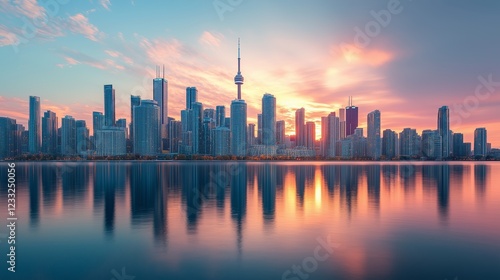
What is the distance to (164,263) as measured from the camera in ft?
74.1

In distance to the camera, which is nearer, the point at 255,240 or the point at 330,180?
the point at 255,240

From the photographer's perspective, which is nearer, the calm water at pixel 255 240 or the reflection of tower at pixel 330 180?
the calm water at pixel 255 240

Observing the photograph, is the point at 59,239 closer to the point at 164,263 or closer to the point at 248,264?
the point at 164,263

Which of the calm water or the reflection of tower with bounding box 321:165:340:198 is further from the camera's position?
the reflection of tower with bounding box 321:165:340:198

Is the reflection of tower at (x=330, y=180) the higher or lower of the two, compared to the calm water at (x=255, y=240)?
lower

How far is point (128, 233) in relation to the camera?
30859mm

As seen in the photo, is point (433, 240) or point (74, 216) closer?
point (433, 240)

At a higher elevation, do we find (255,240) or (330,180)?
(255,240)

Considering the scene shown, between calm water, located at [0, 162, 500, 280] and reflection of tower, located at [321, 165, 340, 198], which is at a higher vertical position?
A: calm water, located at [0, 162, 500, 280]

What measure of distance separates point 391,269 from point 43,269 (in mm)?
22863

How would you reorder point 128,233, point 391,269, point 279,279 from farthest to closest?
point 128,233 < point 391,269 < point 279,279

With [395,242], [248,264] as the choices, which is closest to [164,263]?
[248,264]

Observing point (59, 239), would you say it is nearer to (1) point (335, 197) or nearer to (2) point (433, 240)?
(2) point (433, 240)

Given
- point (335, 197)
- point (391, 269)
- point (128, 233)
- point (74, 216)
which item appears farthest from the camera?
point (335, 197)
